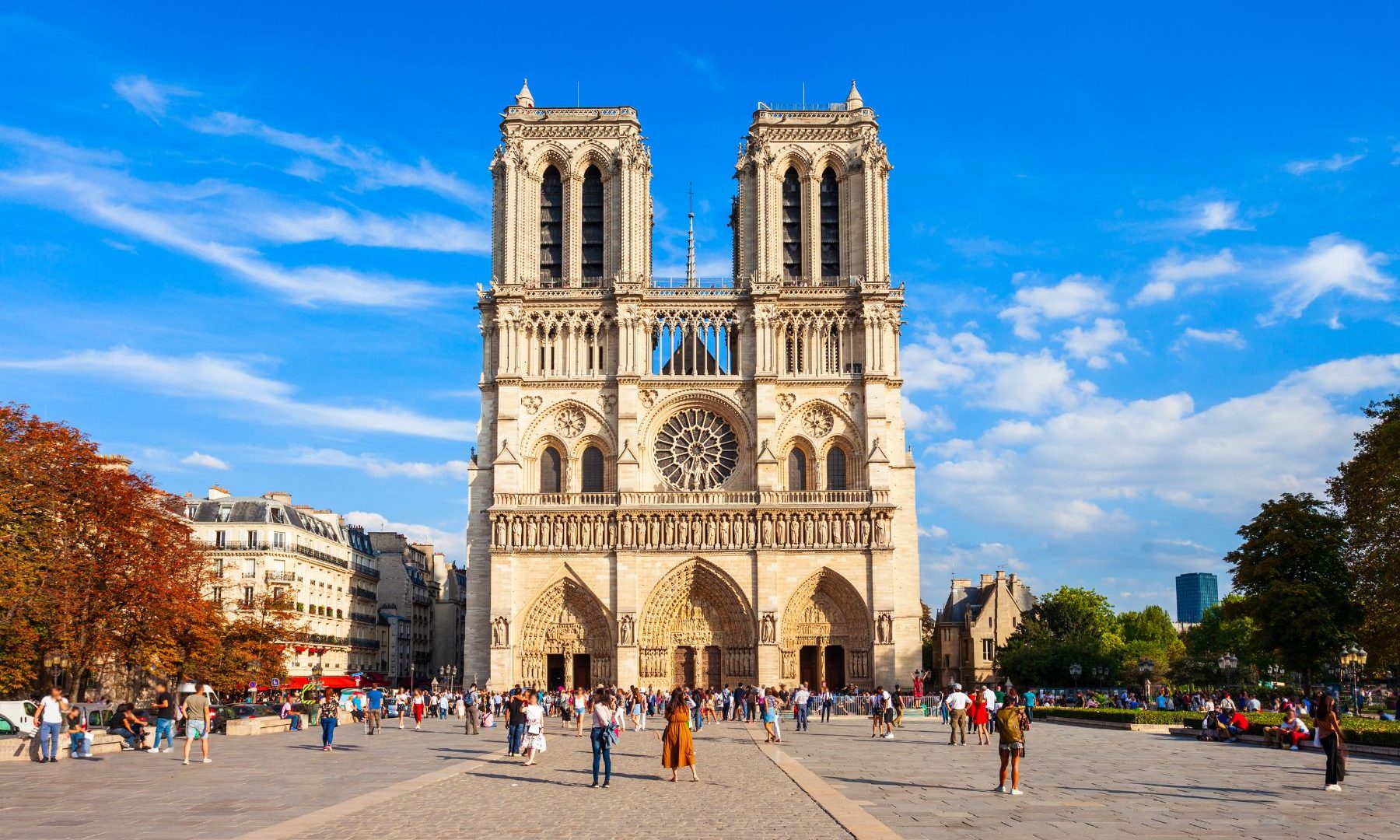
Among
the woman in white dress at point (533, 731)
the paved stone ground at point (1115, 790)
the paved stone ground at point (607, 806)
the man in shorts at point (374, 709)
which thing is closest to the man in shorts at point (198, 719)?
the paved stone ground at point (607, 806)

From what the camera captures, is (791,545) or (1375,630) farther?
(791,545)

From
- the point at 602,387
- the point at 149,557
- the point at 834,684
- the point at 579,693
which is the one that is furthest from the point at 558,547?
the point at 149,557

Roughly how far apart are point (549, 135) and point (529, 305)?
8.06 metres

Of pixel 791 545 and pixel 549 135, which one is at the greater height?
pixel 549 135

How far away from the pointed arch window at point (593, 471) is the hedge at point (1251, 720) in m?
20.9

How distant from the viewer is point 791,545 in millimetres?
54875

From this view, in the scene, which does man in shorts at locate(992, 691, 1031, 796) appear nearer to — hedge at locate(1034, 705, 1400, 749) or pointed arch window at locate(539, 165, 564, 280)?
hedge at locate(1034, 705, 1400, 749)

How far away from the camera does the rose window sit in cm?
5741

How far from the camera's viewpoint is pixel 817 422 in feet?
188

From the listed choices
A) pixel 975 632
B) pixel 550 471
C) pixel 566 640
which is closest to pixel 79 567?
pixel 566 640

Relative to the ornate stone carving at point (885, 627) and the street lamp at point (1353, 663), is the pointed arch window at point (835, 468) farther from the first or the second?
the street lamp at point (1353, 663)

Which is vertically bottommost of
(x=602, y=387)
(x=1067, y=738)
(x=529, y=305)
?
(x=1067, y=738)

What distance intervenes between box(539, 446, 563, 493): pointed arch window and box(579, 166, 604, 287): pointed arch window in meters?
8.06

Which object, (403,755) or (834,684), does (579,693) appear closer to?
(403,755)
